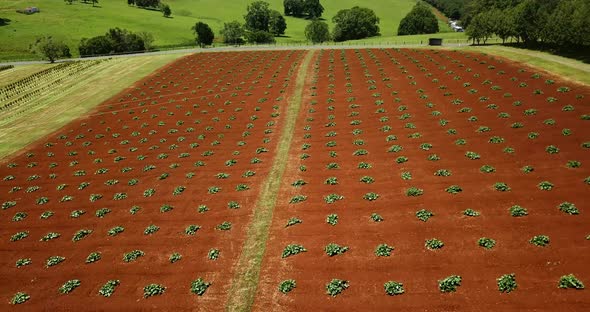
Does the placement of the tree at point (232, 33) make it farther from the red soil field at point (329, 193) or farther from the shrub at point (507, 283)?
the shrub at point (507, 283)

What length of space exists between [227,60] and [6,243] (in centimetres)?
5884

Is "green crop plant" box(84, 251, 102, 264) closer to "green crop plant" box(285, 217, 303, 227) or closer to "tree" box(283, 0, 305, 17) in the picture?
"green crop plant" box(285, 217, 303, 227)

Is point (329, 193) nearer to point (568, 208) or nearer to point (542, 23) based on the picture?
point (568, 208)

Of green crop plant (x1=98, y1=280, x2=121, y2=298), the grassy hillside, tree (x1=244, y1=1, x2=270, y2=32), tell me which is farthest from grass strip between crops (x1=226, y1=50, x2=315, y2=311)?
tree (x1=244, y1=1, x2=270, y2=32)

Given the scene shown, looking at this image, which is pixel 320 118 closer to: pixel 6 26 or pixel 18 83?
pixel 18 83

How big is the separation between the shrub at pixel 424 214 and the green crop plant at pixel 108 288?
18.7m

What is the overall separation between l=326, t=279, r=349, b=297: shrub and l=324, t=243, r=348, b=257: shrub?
2341 millimetres

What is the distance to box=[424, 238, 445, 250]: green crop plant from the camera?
21.4 meters

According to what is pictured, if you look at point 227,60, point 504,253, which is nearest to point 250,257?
point 504,253

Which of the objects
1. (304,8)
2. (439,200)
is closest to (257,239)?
(439,200)

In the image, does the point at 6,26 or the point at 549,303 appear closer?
the point at 549,303

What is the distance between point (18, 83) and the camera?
7762cm

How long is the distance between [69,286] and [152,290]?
5435mm

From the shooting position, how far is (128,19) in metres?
148
